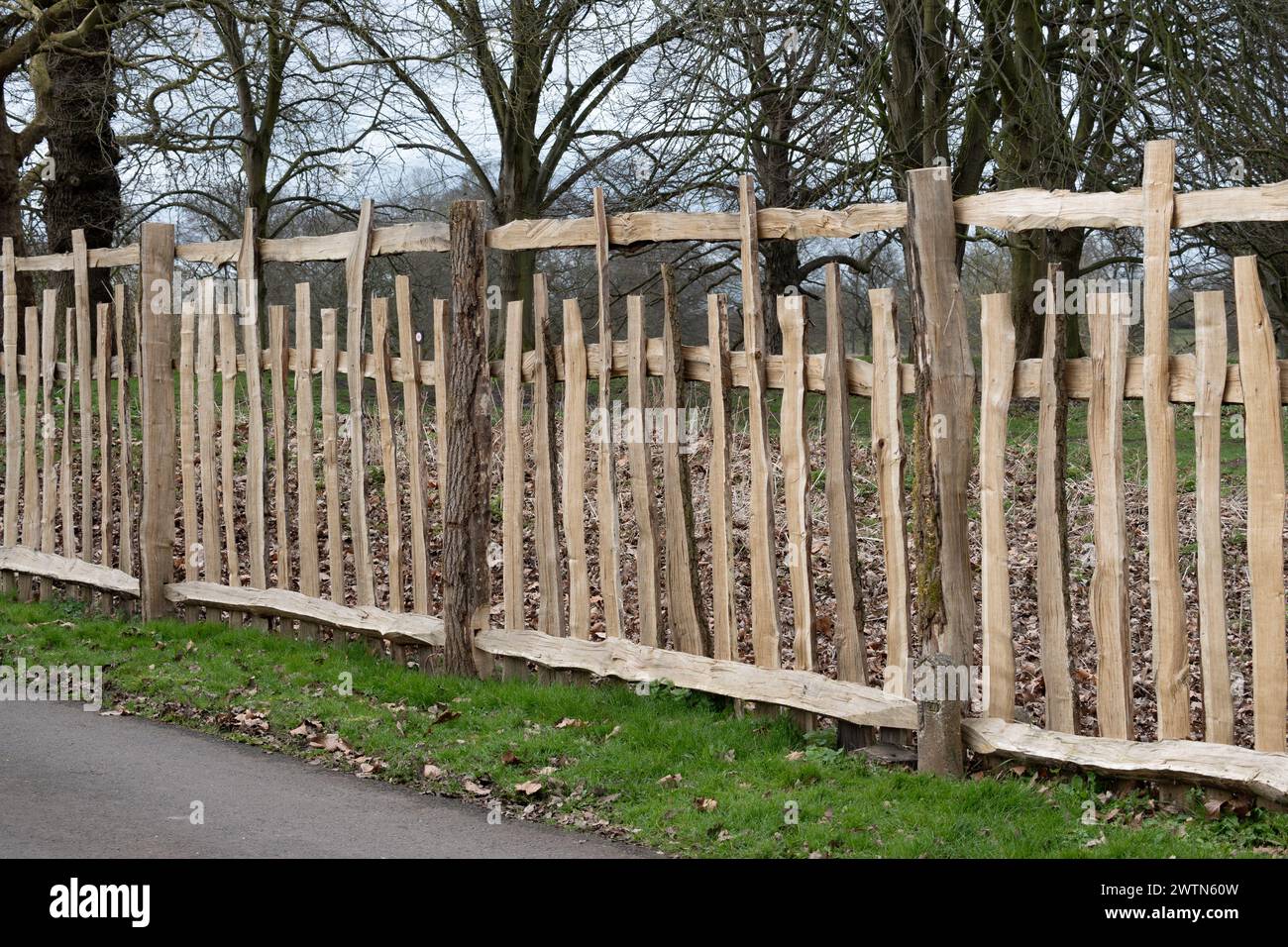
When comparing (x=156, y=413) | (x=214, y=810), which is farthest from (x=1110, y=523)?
(x=156, y=413)

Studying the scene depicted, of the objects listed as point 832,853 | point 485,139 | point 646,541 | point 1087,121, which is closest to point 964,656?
point 832,853

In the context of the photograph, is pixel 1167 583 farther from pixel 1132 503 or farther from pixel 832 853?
pixel 1132 503

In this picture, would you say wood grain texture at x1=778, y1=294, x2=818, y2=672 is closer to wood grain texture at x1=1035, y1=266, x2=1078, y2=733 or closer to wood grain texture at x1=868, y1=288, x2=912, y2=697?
wood grain texture at x1=868, y1=288, x2=912, y2=697

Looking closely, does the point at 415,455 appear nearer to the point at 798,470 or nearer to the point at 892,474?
the point at 798,470

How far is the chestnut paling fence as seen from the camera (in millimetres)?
4680

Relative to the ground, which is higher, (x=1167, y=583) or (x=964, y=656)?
(x=1167, y=583)

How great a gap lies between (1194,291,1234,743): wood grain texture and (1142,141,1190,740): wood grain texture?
0.10 metres

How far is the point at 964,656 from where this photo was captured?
528 cm

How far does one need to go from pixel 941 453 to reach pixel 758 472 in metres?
0.98

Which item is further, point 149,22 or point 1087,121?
point 149,22

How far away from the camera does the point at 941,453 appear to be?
5285 millimetres

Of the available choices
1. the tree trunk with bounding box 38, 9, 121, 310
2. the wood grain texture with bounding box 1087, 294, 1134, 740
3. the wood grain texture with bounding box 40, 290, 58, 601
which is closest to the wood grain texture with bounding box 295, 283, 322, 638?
the wood grain texture with bounding box 40, 290, 58, 601

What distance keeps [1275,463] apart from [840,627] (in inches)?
76.9

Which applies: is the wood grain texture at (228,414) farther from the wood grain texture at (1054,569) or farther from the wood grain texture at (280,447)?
the wood grain texture at (1054,569)
